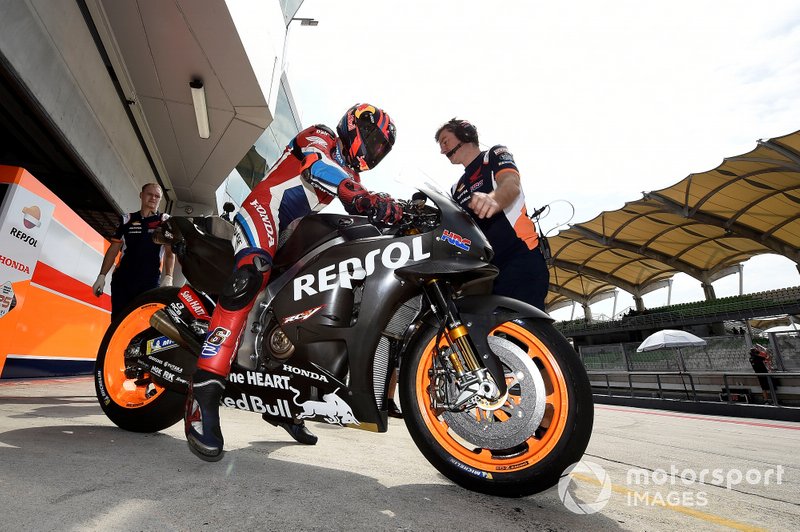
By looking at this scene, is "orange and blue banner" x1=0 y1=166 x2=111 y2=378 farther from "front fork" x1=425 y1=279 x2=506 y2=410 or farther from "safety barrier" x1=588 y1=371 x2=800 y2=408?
"safety barrier" x1=588 y1=371 x2=800 y2=408

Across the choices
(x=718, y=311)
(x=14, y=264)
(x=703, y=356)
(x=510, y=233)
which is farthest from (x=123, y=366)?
(x=718, y=311)

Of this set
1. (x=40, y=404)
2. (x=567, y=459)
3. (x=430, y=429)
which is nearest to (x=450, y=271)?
(x=430, y=429)

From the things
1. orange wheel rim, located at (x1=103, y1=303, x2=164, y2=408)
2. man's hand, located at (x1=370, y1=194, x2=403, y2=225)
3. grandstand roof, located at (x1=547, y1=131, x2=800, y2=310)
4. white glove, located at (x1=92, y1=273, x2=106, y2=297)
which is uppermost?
grandstand roof, located at (x1=547, y1=131, x2=800, y2=310)

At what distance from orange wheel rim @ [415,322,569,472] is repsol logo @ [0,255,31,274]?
4.74 m

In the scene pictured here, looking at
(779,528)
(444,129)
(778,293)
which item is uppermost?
(778,293)

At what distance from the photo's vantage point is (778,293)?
28.9 m

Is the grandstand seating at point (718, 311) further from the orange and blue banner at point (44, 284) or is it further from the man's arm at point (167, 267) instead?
the man's arm at point (167, 267)

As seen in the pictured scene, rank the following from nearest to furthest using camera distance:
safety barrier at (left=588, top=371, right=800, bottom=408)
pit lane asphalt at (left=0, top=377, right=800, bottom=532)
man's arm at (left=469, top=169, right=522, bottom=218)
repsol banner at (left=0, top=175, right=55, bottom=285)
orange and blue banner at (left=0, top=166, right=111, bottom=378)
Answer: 1. pit lane asphalt at (left=0, top=377, right=800, bottom=532)
2. man's arm at (left=469, top=169, right=522, bottom=218)
3. repsol banner at (left=0, top=175, right=55, bottom=285)
4. orange and blue banner at (left=0, top=166, right=111, bottom=378)
5. safety barrier at (left=588, top=371, right=800, bottom=408)

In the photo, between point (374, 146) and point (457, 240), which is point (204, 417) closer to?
point (457, 240)

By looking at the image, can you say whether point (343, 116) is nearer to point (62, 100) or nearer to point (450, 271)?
point (450, 271)

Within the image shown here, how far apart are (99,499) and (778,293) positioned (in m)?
40.6

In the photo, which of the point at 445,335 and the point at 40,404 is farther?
the point at 40,404

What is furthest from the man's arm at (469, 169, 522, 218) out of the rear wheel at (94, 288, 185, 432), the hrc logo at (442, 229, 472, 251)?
the rear wheel at (94, 288, 185, 432)

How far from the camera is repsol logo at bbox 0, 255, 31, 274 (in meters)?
3.86
